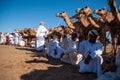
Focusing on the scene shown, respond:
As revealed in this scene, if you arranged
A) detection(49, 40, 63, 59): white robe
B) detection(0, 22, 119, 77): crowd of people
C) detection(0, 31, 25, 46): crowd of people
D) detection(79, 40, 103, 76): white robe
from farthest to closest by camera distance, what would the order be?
detection(0, 31, 25, 46): crowd of people < detection(49, 40, 63, 59): white robe < detection(0, 22, 119, 77): crowd of people < detection(79, 40, 103, 76): white robe

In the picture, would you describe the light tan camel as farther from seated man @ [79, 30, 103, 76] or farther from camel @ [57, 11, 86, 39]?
seated man @ [79, 30, 103, 76]

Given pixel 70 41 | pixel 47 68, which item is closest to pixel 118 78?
pixel 47 68

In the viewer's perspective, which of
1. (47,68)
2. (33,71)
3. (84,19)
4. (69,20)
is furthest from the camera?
(69,20)

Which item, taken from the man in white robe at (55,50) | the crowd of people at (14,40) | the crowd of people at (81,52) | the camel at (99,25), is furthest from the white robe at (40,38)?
the crowd of people at (14,40)

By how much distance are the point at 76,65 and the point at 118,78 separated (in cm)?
417

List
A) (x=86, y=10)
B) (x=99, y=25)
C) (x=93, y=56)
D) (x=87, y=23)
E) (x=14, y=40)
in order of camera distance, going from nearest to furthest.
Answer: (x=93, y=56), (x=99, y=25), (x=87, y=23), (x=86, y=10), (x=14, y=40)

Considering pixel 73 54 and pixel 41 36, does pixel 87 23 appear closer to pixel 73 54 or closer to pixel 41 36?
pixel 41 36

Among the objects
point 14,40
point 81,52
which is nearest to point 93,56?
point 81,52

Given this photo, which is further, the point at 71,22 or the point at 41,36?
the point at 71,22

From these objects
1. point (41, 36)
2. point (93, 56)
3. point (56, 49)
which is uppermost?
point (41, 36)

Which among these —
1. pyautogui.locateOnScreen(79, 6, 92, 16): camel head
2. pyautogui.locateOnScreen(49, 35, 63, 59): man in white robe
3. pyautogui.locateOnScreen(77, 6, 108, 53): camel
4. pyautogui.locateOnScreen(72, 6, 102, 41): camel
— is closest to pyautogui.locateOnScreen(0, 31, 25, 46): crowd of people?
pyautogui.locateOnScreen(79, 6, 92, 16): camel head

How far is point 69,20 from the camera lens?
1942 cm

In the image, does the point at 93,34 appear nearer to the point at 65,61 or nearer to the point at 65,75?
the point at 65,75

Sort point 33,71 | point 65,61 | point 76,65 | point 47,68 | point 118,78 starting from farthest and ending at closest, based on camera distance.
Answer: point 65,61
point 76,65
point 47,68
point 33,71
point 118,78
